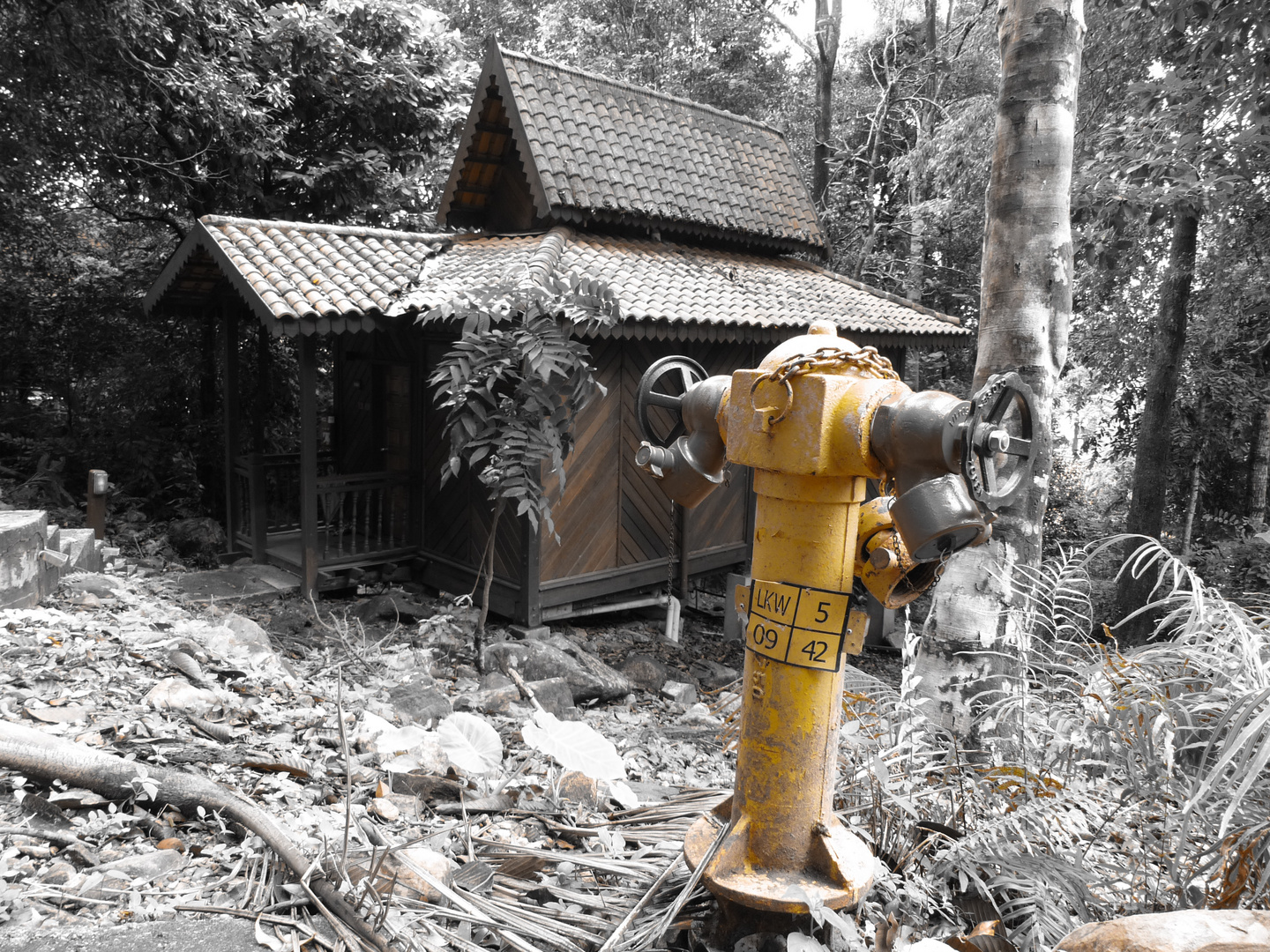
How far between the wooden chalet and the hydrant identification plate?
6.00 metres

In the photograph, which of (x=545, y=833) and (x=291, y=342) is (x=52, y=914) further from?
(x=291, y=342)

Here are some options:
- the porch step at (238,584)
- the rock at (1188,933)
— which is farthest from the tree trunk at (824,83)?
the rock at (1188,933)

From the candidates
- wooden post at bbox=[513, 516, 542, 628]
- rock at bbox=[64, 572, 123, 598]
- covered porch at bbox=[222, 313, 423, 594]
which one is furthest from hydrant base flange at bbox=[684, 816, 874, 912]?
covered porch at bbox=[222, 313, 423, 594]

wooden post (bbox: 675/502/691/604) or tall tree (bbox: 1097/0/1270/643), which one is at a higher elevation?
tall tree (bbox: 1097/0/1270/643)

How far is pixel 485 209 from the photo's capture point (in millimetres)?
10688

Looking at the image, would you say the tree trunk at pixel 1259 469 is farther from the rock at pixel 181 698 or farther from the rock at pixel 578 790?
the rock at pixel 181 698

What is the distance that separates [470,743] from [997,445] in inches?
70.2

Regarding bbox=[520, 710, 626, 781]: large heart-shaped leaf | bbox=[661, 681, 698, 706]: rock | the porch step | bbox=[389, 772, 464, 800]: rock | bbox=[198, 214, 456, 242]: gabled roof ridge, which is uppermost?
bbox=[198, 214, 456, 242]: gabled roof ridge

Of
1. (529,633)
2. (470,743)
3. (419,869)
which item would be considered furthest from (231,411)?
(419,869)

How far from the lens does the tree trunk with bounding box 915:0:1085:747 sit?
15.1ft

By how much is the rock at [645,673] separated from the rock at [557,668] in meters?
0.40

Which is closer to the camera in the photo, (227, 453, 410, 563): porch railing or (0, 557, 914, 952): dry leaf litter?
(0, 557, 914, 952): dry leaf litter

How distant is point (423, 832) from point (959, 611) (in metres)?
3.00

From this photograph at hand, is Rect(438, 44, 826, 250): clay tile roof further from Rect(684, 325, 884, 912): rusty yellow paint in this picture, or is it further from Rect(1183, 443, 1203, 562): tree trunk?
Rect(1183, 443, 1203, 562): tree trunk
